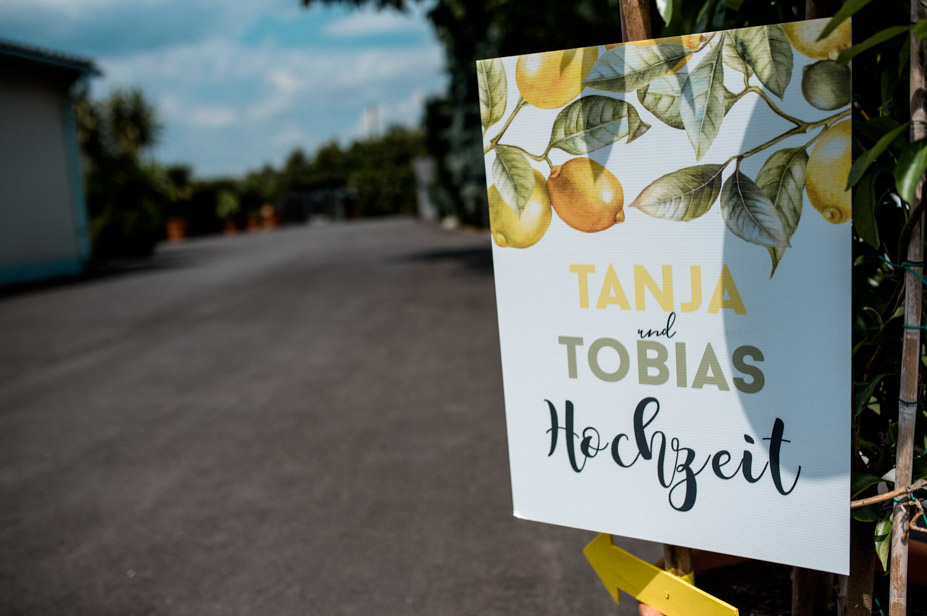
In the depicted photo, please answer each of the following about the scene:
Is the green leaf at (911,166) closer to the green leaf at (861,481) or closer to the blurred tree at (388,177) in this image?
the green leaf at (861,481)

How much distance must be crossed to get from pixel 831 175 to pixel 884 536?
670 mm

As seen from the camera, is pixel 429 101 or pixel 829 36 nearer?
pixel 829 36

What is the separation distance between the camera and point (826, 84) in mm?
1197

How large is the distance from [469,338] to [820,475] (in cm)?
567

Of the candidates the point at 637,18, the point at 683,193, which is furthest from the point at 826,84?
the point at 637,18

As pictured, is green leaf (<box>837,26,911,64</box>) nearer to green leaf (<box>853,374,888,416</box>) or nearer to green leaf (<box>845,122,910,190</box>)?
green leaf (<box>845,122,910,190</box>)

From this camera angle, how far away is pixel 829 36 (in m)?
1.19

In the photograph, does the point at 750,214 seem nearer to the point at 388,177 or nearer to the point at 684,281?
the point at 684,281

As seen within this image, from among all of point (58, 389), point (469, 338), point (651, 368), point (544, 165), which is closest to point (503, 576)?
point (651, 368)

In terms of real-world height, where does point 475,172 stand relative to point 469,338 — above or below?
above

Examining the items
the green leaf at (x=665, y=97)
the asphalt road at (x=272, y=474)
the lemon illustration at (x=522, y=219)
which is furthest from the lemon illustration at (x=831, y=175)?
the asphalt road at (x=272, y=474)

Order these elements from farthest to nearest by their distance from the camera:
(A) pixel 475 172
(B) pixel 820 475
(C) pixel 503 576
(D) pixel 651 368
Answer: (A) pixel 475 172, (C) pixel 503 576, (D) pixel 651 368, (B) pixel 820 475

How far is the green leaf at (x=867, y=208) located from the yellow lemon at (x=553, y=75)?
1.65 ft

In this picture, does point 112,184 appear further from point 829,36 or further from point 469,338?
point 829,36
